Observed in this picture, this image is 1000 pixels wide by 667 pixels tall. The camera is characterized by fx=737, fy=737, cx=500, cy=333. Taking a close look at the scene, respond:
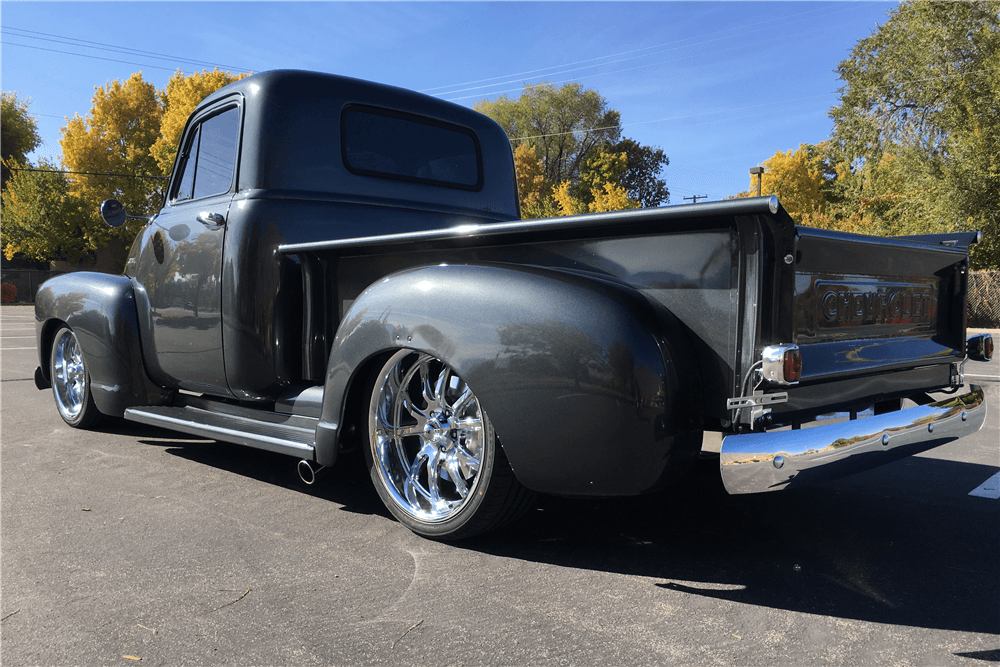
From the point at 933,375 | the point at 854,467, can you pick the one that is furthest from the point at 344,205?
the point at 933,375

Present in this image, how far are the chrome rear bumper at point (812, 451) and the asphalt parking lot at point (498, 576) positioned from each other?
1.43 ft

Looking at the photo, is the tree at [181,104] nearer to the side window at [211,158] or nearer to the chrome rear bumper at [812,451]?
the side window at [211,158]

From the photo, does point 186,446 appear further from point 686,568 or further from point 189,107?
point 189,107

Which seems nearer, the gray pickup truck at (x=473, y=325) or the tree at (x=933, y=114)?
the gray pickup truck at (x=473, y=325)

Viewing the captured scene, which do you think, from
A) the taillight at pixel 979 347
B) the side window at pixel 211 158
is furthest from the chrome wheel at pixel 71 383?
the taillight at pixel 979 347

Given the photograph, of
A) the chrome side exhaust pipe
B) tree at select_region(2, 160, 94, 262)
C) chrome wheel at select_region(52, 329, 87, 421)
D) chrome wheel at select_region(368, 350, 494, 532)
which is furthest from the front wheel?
tree at select_region(2, 160, 94, 262)

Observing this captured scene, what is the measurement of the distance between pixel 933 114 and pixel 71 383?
2646 cm

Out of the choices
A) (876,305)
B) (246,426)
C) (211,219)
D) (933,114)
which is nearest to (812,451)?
(876,305)

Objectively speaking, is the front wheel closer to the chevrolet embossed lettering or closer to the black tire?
the chevrolet embossed lettering

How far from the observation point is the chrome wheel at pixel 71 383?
16.5 feet

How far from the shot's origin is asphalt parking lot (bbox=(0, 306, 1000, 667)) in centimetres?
208

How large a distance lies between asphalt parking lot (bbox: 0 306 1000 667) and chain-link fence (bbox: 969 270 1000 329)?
71.1 ft

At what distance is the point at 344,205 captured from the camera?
155 inches

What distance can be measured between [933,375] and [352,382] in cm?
261
